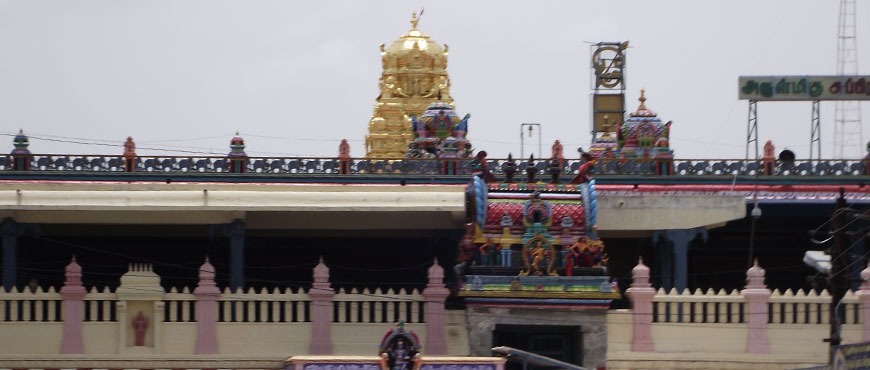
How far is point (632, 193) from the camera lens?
44.8 meters

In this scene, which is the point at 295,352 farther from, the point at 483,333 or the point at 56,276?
the point at 56,276

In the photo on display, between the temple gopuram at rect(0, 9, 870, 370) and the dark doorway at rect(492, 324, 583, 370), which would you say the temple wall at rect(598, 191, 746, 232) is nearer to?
the temple gopuram at rect(0, 9, 870, 370)

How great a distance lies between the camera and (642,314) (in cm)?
4106

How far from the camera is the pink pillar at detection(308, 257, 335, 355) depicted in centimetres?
4109

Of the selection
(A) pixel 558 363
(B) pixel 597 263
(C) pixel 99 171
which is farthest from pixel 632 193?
(C) pixel 99 171

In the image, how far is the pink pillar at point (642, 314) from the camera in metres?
41.0

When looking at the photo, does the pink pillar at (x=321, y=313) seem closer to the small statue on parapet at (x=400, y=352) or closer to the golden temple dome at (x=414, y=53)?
the small statue on parapet at (x=400, y=352)

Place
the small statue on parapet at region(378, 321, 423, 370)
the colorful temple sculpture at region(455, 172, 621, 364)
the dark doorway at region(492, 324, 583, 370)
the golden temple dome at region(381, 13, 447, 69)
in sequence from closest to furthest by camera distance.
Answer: the small statue on parapet at region(378, 321, 423, 370) < the colorful temple sculpture at region(455, 172, 621, 364) < the dark doorway at region(492, 324, 583, 370) < the golden temple dome at region(381, 13, 447, 69)

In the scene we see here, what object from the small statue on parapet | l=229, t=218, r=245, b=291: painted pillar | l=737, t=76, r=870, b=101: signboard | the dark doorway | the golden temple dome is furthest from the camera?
the golden temple dome

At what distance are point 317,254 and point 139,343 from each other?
798cm

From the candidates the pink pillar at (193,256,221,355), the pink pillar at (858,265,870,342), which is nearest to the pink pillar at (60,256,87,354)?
the pink pillar at (193,256,221,355)

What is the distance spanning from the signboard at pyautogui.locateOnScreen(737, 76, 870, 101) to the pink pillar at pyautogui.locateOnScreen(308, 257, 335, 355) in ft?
42.9

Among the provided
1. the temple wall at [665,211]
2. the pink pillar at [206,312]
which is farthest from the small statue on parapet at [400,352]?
the temple wall at [665,211]

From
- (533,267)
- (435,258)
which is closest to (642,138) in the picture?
(435,258)
